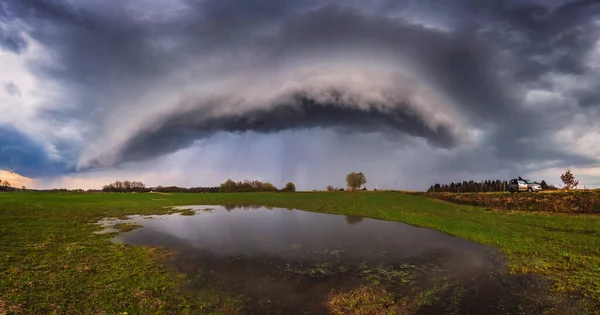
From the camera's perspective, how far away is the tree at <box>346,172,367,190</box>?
132 meters

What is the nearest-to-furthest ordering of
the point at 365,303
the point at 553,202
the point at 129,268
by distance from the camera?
the point at 365,303, the point at 129,268, the point at 553,202

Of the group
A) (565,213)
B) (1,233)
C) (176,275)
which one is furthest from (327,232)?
(565,213)

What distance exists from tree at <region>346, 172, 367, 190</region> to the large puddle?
10797 cm

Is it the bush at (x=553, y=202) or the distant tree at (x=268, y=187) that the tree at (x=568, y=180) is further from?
the distant tree at (x=268, y=187)

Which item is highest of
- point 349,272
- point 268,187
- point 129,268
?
point 268,187

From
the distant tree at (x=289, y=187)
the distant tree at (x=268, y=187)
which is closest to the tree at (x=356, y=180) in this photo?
the distant tree at (x=289, y=187)

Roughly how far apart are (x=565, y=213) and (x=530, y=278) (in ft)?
94.1

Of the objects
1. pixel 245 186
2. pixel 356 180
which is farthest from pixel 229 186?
pixel 356 180

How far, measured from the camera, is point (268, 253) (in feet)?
60.6

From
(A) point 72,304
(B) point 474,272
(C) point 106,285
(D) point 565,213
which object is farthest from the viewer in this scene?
(D) point 565,213

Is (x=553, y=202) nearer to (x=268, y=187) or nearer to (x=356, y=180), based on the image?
(x=356, y=180)

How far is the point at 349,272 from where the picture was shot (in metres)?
14.5

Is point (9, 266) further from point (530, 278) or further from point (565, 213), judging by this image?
point (565, 213)

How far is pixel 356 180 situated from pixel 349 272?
121 m
